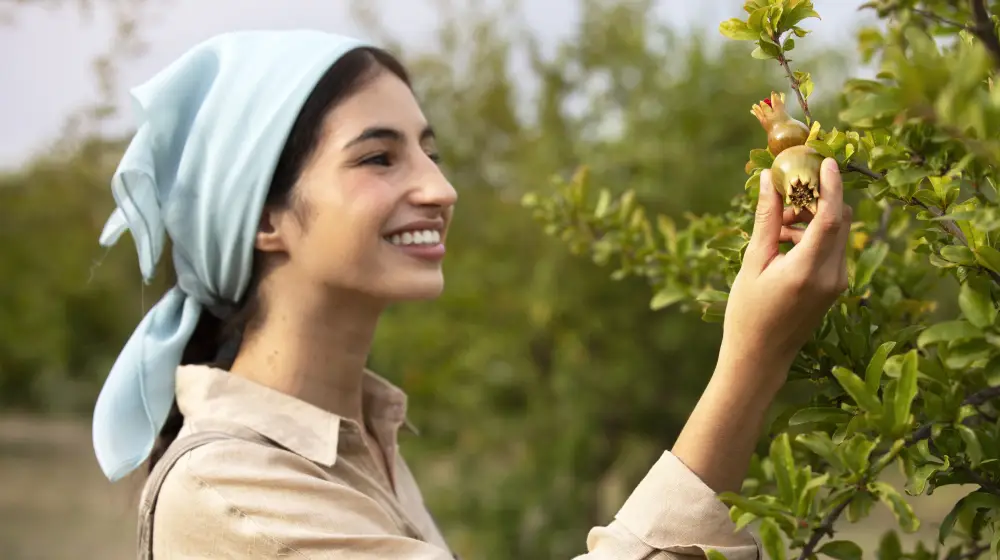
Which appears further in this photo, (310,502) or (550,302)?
(550,302)

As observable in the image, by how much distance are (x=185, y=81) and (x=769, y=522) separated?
3.79ft

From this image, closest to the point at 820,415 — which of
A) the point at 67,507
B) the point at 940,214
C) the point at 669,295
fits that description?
the point at 940,214

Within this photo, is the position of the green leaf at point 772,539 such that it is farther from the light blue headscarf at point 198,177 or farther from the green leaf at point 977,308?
the light blue headscarf at point 198,177

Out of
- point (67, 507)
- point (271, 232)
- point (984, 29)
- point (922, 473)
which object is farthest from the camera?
point (67, 507)

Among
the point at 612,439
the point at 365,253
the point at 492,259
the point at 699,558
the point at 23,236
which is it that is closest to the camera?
the point at 699,558

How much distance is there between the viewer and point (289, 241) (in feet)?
4.88

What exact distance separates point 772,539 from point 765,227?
27 centimetres

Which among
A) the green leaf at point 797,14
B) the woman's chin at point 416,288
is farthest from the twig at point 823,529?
the woman's chin at point 416,288

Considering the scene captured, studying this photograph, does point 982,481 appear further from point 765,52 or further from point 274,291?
point 274,291

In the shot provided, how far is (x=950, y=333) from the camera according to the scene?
0.76 meters

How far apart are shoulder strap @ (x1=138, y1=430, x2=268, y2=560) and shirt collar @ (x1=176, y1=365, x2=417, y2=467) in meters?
0.05

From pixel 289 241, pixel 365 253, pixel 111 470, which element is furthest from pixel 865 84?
pixel 111 470

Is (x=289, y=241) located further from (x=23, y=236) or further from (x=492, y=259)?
(x=23, y=236)

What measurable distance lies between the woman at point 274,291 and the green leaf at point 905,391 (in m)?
0.62
